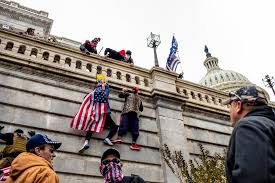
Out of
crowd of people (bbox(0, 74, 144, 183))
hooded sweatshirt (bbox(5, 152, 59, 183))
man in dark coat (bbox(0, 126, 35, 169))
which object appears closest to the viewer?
hooded sweatshirt (bbox(5, 152, 59, 183))

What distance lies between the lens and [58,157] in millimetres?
8078

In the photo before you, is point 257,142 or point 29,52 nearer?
point 257,142

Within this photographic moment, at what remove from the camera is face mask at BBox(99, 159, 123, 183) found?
5680 millimetres

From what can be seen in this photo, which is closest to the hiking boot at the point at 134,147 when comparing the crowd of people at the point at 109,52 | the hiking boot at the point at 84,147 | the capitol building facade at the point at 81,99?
the capitol building facade at the point at 81,99

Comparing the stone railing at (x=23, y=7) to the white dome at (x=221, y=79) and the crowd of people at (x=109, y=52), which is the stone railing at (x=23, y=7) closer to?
the crowd of people at (x=109, y=52)

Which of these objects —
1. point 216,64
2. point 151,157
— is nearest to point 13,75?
point 151,157

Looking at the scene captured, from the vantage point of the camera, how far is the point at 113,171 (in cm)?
575

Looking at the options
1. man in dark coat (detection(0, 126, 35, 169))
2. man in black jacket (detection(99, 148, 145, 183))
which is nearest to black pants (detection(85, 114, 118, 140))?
man in dark coat (detection(0, 126, 35, 169))

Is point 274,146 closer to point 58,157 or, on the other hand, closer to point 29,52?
point 58,157

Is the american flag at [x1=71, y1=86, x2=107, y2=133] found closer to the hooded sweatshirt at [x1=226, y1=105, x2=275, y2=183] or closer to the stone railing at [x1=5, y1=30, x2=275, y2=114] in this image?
the stone railing at [x1=5, y1=30, x2=275, y2=114]

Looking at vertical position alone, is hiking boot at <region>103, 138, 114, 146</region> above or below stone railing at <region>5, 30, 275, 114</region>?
below

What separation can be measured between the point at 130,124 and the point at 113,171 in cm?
407

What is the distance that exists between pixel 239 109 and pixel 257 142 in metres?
0.68

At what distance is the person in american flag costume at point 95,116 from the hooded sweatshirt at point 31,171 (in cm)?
449
